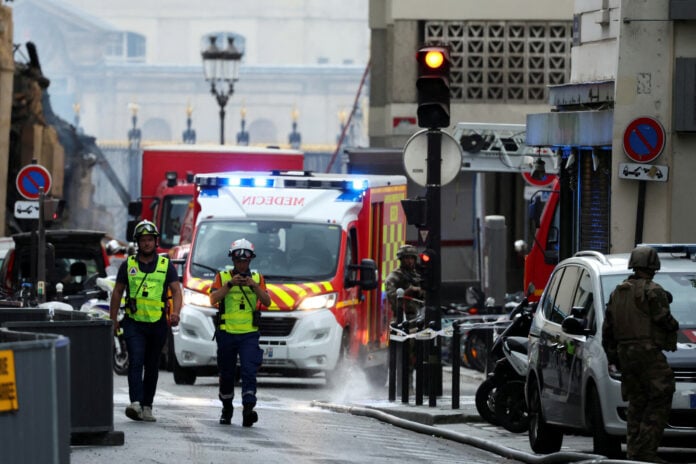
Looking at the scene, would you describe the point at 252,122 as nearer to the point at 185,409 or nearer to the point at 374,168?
the point at 374,168

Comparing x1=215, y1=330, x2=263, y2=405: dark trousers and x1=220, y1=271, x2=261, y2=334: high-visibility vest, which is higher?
x1=220, y1=271, x2=261, y2=334: high-visibility vest

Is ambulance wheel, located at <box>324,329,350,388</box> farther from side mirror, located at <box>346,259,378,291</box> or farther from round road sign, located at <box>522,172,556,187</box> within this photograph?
round road sign, located at <box>522,172,556,187</box>

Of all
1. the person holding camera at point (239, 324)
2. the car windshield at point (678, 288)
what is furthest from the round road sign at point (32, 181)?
the car windshield at point (678, 288)

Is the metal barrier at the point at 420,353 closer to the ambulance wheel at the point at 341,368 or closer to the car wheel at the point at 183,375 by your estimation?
the ambulance wheel at the point at 341,368

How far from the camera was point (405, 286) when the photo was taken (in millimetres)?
23500

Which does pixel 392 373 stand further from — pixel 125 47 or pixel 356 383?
pixel 125 47

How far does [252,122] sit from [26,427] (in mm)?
126026

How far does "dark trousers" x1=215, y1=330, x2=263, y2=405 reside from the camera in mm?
17375

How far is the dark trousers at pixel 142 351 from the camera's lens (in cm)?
1703

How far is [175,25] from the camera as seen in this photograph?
15650 centimetres

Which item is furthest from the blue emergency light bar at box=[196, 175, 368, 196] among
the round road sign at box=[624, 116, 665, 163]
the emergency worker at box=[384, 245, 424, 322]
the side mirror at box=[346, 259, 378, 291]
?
the round road sign at box=[624, 116, 665, 163]

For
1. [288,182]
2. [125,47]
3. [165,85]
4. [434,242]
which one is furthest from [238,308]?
[125,47]

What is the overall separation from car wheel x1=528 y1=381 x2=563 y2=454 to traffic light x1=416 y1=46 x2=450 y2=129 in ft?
13.9

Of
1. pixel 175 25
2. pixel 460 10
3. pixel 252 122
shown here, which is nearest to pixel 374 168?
pixel 460 10
